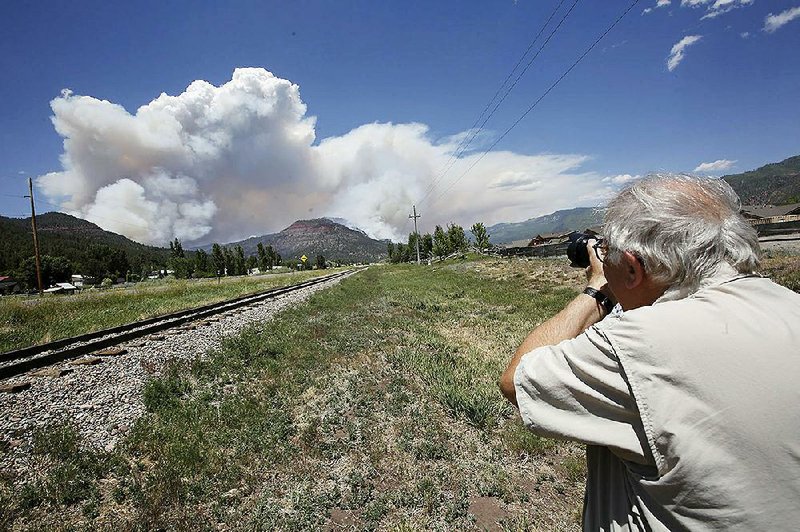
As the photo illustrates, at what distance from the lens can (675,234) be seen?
55.7 inches

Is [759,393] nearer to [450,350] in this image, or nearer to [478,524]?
[478,524]

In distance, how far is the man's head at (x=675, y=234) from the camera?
4.54 ft

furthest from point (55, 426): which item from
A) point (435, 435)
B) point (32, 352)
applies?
point (32, 352)

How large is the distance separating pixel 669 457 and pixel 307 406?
240 inches

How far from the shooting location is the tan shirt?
3.41ft

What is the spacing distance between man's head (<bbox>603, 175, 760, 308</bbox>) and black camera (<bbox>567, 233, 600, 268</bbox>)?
607 mm

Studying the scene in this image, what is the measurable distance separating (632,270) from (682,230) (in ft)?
0.72

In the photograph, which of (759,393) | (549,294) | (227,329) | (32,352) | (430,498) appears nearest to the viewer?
(759,393)

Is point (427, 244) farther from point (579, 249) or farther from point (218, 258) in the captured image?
point (579, 249)

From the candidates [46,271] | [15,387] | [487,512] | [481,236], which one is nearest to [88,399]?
[15,387]

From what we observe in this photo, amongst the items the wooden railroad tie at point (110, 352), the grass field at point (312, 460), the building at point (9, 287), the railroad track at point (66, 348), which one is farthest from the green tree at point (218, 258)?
the grass field at point (312, 460)

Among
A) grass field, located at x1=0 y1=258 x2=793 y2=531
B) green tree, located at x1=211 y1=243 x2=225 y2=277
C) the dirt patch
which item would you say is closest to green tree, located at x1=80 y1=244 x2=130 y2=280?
green tree, located at x1=211 y1=243 x2=225 y2=277

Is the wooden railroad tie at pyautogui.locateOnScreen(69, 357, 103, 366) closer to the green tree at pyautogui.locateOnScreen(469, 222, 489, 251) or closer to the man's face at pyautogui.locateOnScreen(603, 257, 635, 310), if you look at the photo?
the man's face at pyautogui.locateOnScreen(603, 257, 635, 310)

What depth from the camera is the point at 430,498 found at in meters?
4.05
